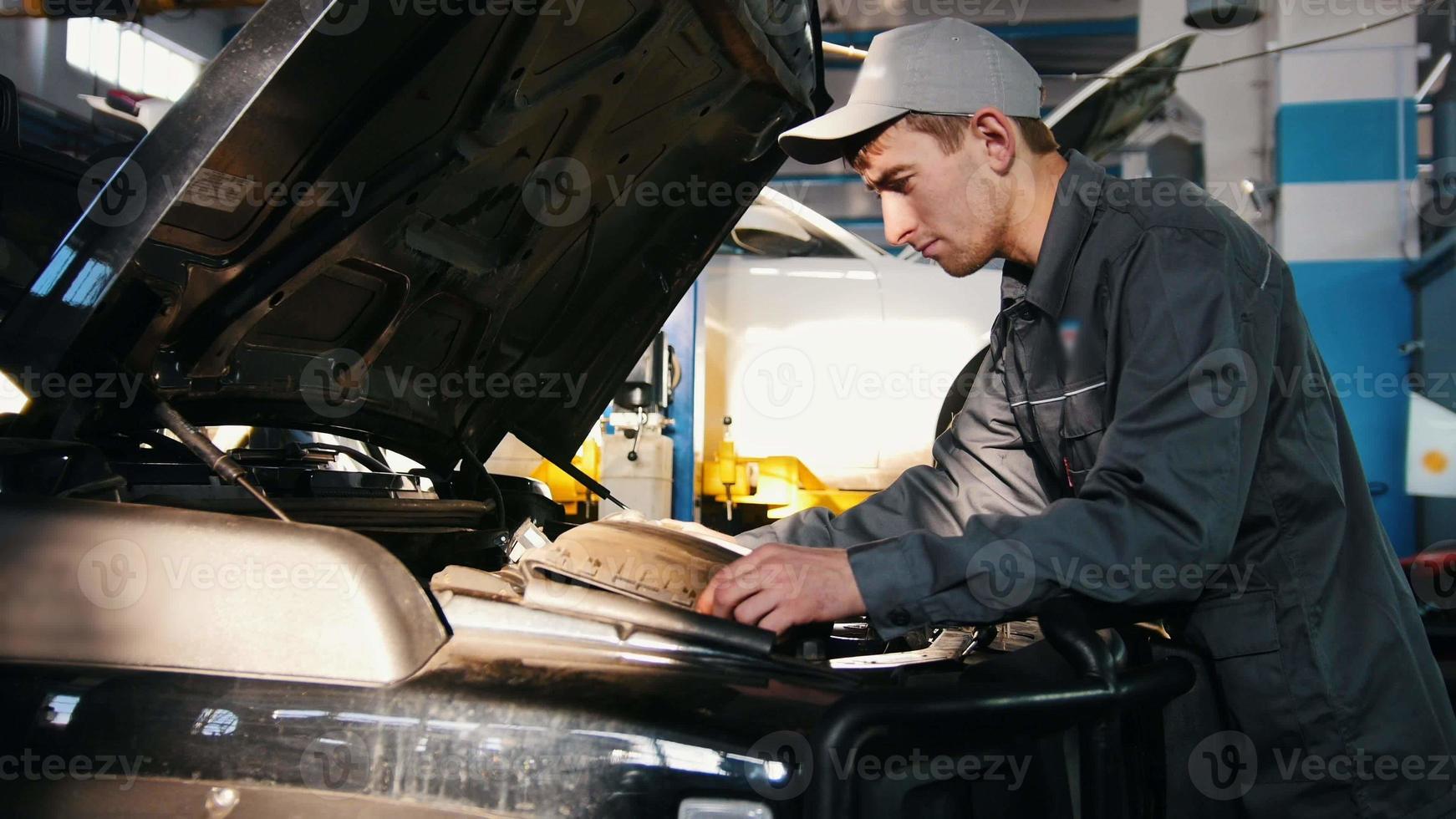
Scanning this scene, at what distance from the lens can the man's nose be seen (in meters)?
1.40

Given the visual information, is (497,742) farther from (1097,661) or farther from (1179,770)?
(1179,770)

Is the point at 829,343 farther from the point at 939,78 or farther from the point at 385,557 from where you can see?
the point at 385,557

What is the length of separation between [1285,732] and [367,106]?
1.33m

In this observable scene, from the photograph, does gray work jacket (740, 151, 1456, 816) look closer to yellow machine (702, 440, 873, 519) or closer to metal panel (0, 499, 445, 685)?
metal panel (0, 499, 445, 685)

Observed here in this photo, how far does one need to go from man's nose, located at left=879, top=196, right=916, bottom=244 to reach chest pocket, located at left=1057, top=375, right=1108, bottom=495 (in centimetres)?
31

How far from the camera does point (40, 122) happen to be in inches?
255

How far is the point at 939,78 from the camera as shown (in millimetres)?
1315

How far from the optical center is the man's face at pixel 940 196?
1348 millimetres

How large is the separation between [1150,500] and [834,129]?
64 cm

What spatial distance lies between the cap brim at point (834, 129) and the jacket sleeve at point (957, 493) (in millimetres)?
484

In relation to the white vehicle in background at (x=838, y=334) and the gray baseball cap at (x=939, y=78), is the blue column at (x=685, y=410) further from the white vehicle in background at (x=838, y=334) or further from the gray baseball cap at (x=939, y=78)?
the gray baseball cap at (x=939, y=78)

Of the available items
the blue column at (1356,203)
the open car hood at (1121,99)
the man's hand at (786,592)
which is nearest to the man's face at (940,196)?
the man's hand at (786,592)

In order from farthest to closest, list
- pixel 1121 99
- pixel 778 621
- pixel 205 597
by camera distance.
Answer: pixel 1121 99 < pixel 778 621 < pixel 205 597

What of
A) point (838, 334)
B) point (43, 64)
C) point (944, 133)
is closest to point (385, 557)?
point (944, 133)
